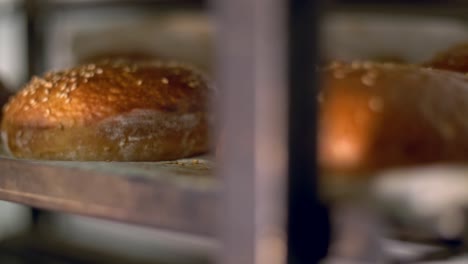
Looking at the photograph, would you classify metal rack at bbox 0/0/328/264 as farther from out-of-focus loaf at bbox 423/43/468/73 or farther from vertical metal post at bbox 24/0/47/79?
vertical metal post at bbox 24/0/47/79

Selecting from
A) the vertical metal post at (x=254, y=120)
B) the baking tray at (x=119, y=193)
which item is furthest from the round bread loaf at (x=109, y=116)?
the vertical metal post at (x=254, y=120)

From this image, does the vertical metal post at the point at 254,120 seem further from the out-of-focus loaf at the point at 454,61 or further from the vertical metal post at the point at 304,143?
the out-of-focus loaf at the point at 454,61

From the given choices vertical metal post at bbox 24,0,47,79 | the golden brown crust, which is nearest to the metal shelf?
the golden brown crust

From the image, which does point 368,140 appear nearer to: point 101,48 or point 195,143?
point 195,143

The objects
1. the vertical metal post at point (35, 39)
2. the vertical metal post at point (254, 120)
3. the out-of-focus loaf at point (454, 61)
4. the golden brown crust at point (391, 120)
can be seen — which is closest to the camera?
the vertical metal post at point (254, 120)

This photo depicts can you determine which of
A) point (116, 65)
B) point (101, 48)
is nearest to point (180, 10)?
point (101, 48)
